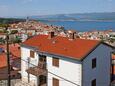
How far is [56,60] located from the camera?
29.2 meters

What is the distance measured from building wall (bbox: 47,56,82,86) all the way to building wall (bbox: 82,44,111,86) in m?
0.66

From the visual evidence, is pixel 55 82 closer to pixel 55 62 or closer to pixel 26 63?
pixel 55 62

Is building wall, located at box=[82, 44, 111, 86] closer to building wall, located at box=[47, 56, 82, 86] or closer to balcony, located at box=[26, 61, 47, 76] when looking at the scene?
building wall, located at box=[47, 56, 82, 86]

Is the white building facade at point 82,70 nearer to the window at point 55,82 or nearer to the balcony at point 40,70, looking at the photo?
the window at point 55,82

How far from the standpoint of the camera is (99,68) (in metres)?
29.0

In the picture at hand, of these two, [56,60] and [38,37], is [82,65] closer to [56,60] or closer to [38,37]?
[56,60]

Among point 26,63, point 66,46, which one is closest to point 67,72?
point 66,46

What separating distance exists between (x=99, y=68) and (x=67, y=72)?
3938 mm

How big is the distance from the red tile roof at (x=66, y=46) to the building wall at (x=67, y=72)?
0.76 meters

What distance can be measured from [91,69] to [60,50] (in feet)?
13.6

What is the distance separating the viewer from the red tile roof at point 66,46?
89.5ft

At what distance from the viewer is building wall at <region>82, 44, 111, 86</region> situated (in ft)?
88.1

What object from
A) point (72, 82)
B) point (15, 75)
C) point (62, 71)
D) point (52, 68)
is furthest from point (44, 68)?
point (15, 75)

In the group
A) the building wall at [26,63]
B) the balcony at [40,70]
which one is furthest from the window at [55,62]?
the building wall at [26,63]
